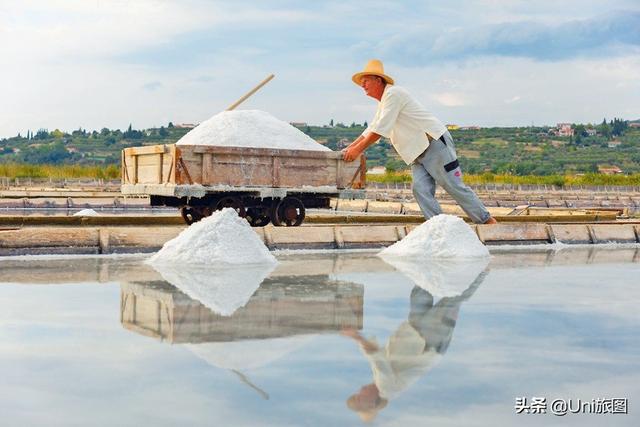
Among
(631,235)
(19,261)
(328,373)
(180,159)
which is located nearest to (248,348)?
(328,373)

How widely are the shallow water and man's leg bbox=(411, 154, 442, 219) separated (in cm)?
320

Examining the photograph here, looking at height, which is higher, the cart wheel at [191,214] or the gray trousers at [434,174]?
the gray trousers at [434,174]

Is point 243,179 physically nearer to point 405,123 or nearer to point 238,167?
point 238,167

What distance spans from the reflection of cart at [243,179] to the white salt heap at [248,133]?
29cm

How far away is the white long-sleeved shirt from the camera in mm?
10641

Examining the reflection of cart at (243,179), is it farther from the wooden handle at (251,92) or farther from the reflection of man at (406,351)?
the reflection of man at (406,351)

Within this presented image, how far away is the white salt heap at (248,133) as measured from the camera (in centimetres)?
1292

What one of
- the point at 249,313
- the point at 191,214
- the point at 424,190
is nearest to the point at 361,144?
the point at 424,190

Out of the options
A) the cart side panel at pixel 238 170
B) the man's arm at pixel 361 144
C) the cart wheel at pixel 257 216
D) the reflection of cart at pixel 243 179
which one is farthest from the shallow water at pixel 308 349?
the cart wheel at pixel 257 216

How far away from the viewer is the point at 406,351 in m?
4.32

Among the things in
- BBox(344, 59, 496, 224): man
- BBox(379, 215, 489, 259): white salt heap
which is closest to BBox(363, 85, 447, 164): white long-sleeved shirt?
BBox(344, 59, 496, 224): man

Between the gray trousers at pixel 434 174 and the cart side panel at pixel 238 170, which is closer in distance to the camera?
the gray trousers at pixel 434 174

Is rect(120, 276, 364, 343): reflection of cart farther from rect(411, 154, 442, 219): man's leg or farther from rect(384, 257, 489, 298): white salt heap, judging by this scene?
rect(411, 154, 442, 219): man's leg

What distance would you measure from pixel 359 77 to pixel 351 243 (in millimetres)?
2109
